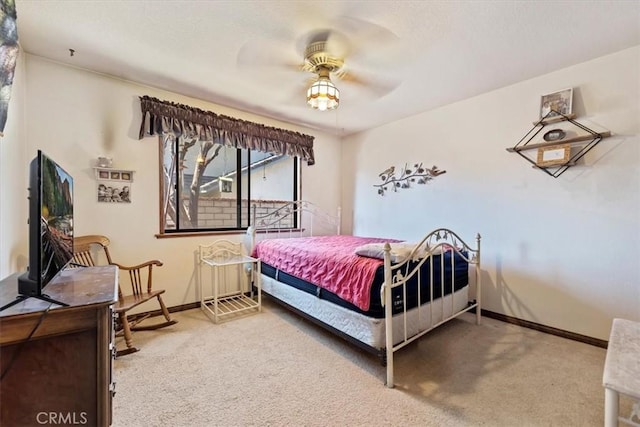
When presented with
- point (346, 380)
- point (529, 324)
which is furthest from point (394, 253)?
point (529, 324)

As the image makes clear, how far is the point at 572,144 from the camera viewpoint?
2.53 metres

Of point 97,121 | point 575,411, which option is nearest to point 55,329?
point 97,121

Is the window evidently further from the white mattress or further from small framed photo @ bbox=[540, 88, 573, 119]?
small framed photo @ bbox=[540, 88, 573, 119]

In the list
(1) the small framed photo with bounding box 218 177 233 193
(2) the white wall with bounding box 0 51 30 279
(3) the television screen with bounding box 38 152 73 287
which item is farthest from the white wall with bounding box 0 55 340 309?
(3) the television screen with bounding box 38 152 73 287

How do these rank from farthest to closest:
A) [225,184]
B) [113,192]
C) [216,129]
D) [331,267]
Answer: [225,184] < [216,129] < [113,192] < [331,267]

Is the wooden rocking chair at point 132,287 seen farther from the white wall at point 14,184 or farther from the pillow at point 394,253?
the pillow at point 394,253

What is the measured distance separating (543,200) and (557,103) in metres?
0.89

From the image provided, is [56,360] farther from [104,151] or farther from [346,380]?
[104,151]

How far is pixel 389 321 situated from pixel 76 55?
3309 millimetres

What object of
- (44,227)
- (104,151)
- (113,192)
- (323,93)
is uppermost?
(323,93)

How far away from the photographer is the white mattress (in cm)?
201

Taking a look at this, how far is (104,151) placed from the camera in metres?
2.76

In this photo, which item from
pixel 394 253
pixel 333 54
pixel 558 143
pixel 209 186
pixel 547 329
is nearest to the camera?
pixel 394 253

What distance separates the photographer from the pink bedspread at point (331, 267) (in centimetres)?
207
